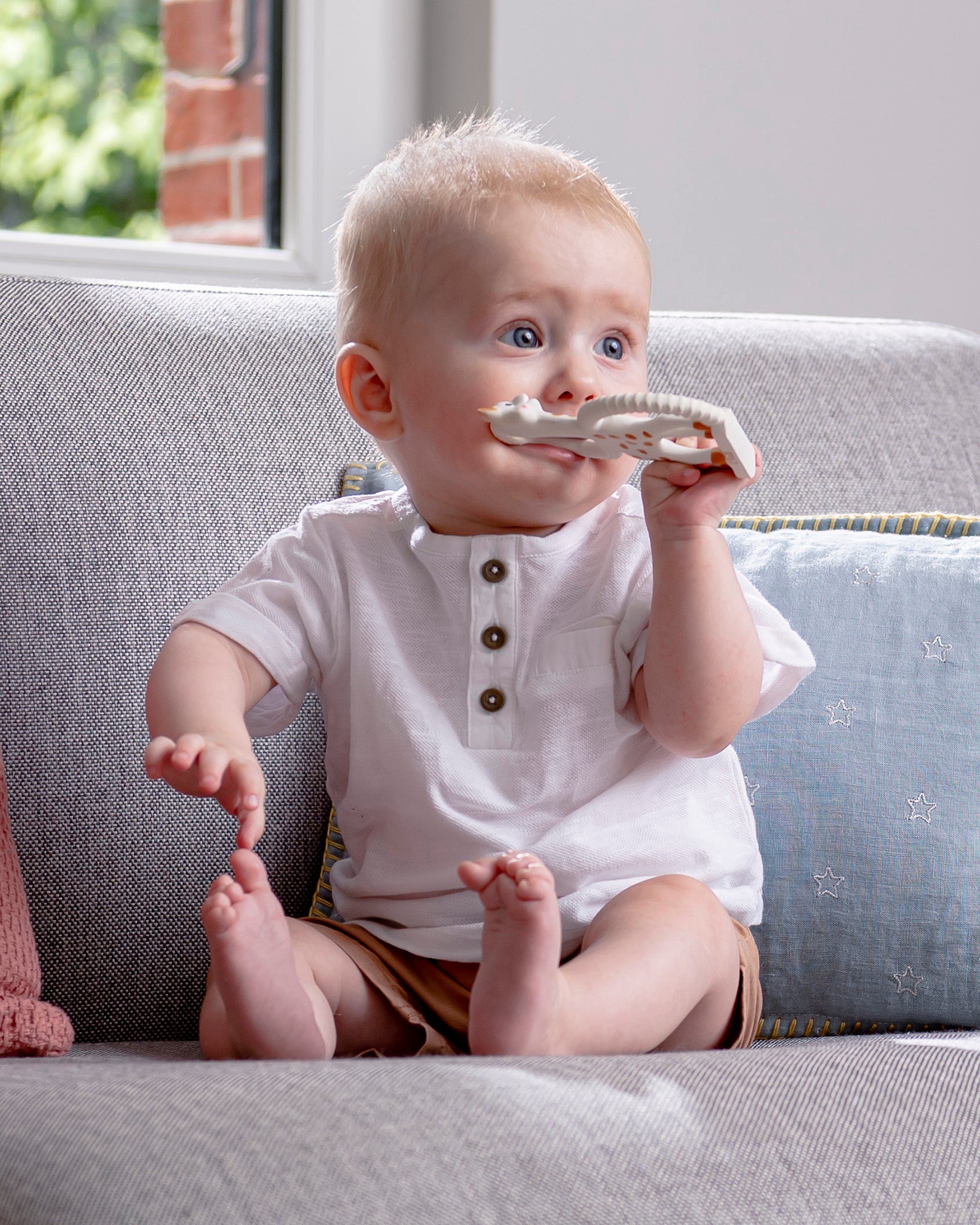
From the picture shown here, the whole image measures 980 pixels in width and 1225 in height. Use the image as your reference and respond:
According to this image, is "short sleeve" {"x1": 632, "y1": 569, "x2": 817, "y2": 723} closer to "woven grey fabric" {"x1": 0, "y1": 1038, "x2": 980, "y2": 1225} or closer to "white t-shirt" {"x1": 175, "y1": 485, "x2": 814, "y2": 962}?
"white t-shirt" {"x1": 175, "y1": 485, "x2": 814, "y2": 962}

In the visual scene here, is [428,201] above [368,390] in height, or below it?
above

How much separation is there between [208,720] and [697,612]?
1.08ft

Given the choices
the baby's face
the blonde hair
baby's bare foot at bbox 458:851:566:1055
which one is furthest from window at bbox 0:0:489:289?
baby's bare foot at bbox 458:851:566:1055

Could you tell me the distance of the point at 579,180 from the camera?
991 millimetres

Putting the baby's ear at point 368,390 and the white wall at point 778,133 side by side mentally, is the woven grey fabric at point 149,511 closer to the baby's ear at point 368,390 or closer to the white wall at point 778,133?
the baby's ear at point 368,390

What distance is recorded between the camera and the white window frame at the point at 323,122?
2.07m

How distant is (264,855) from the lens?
3.77 feet

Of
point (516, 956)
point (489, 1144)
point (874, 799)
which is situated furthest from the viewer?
point (874, 799)

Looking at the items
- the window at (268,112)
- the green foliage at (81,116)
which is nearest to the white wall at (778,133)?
the window at (268,112)

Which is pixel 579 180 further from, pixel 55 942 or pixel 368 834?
pixel 55 942

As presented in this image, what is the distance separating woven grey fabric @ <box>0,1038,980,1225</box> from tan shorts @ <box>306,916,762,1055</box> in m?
0.25

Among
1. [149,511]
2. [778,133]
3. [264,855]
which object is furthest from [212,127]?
[264,855]

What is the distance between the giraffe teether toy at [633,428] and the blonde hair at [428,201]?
139 millimetres

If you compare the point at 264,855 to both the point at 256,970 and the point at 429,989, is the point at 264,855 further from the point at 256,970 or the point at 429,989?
the point at 256,970
